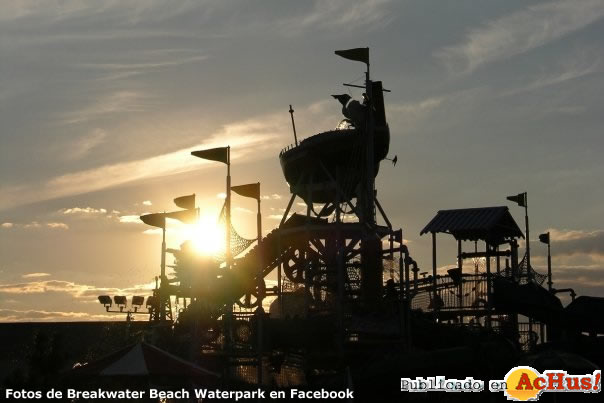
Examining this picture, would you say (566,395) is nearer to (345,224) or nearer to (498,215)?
(498,215)

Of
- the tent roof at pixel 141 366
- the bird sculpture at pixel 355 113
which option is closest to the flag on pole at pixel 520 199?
the bird sculpture at pixel 355 113

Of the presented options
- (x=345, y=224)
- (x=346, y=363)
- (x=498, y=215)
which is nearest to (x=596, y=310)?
(x=498, y=215)

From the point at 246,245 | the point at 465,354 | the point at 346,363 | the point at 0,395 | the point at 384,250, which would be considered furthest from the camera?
the point at 246,245

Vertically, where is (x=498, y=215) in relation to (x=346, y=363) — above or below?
above

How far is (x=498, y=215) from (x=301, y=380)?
14658 mm

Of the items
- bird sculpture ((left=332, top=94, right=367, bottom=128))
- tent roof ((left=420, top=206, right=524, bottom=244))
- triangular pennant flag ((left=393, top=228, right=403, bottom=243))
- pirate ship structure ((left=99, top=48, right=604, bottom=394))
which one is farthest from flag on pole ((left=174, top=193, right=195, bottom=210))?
bird sculpture ((left=332, top=94, right=367, bottom=128))

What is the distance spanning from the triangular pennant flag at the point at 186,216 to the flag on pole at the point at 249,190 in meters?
4.41

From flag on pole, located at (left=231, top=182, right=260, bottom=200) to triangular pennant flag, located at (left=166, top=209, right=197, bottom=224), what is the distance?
441cm

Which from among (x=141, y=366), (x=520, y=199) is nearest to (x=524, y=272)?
(x=520, y=199)

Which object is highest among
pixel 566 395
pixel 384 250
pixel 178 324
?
pixel 384 250

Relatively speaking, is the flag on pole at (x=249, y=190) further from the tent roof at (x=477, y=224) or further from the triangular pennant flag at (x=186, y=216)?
the tent roof at (x=477, y=224)

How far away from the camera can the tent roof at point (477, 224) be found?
Answer: 2030 inches

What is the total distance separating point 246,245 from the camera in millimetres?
57531

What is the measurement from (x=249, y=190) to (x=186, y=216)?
510cm
